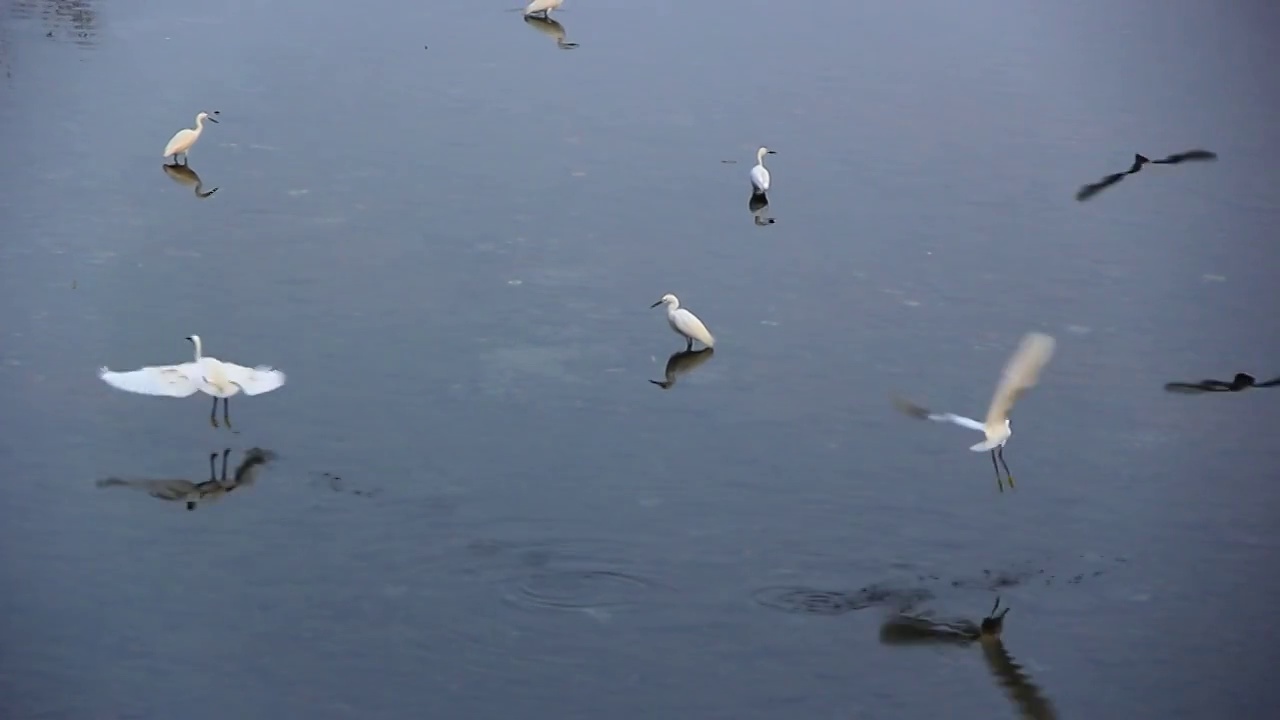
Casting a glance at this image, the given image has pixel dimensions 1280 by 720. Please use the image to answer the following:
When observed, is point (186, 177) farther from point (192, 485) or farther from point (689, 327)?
point (192, 485)

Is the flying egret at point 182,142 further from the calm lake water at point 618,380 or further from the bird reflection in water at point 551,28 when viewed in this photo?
the bird reflection in water at point 551,28

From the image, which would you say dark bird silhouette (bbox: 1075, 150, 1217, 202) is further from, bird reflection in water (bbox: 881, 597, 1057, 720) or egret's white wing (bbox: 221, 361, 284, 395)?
egret's white wing (bbox: 221, 361, 284, 395)

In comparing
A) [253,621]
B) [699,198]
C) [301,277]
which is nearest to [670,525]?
[253,621]

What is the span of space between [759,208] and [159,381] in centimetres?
713

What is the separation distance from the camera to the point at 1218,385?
1415 cm

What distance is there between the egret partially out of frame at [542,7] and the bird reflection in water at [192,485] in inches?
537

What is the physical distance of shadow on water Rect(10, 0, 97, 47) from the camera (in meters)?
22.8

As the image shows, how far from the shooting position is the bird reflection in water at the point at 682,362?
13.9m

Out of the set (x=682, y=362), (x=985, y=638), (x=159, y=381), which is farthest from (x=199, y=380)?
(x=985, y=638)

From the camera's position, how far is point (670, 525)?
11.6 m

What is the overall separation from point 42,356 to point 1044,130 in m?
12.1

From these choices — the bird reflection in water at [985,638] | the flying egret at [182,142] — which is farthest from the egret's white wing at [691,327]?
the flying egret at [182,142]

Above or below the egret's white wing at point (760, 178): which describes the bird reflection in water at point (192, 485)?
below

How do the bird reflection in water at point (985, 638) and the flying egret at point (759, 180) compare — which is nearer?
the bird reflection in water at point (985, 638)
